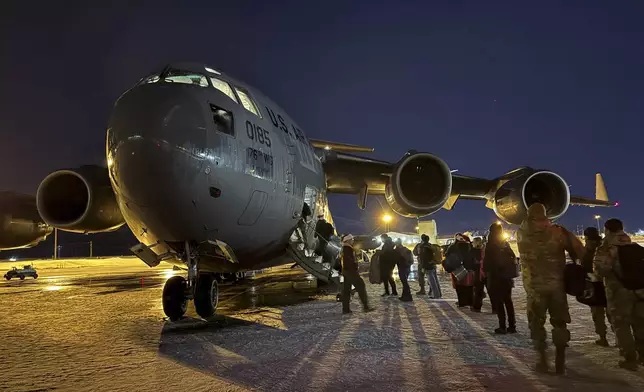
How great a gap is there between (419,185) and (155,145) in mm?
7509

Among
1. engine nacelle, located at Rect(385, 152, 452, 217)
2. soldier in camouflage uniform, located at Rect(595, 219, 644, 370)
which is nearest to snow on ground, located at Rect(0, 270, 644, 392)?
soldier in camouflage uniform, located at Rect(595, 219, 644, 370)

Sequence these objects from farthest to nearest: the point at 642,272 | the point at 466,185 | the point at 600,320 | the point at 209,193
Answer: the point at 466,185 → the point at 209,193 → the point at 600,320 → the point at 642,272

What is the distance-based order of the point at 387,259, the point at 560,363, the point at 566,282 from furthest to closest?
the point at 387,259, the point at 566,282, the point at 560,363

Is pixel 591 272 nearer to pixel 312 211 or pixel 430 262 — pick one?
pixel 430 262

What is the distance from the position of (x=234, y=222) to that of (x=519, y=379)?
441cm

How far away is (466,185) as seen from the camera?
43.3ft

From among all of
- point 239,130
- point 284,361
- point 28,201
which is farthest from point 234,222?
point 28,201

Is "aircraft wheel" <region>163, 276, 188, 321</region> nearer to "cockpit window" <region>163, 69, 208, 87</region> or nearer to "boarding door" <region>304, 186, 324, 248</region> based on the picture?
"boarding door" <region>304, 186, 324, 248</region>

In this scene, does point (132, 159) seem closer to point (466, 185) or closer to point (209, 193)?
point (209, 193)

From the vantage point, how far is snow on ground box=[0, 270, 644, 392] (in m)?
4.12

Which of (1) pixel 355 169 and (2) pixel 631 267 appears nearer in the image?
(2) pixel 631 267

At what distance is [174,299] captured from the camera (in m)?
8.04

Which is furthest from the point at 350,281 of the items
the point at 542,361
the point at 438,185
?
the point at 542,361

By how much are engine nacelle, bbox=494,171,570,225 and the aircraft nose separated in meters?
8.29
